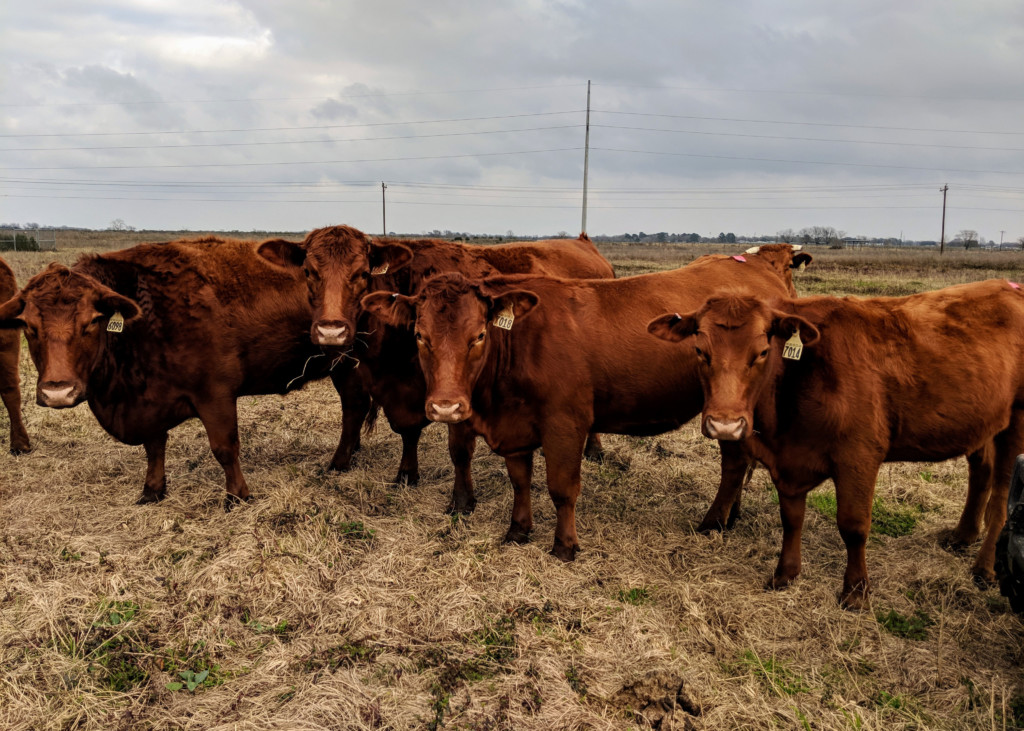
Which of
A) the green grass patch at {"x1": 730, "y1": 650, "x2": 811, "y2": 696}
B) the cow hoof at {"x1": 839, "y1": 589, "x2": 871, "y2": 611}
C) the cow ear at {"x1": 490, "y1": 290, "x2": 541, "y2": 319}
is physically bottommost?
the green grass patch at {"x1": 730, "y1": 650, "x2": 811, "y2": 696}

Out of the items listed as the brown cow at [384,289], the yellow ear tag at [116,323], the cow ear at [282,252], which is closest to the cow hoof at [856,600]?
the brown cow at [384,289]

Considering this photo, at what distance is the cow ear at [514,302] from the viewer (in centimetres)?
484

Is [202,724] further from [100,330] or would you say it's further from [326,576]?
[100,330]

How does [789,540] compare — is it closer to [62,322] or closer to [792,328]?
[792,328]

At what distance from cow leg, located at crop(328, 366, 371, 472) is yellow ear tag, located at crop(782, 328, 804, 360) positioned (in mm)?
4297

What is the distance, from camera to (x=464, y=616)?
4.27 m

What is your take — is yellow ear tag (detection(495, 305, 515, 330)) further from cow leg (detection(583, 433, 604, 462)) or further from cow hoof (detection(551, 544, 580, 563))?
cow leg (detection(583, 433, 604, 462))

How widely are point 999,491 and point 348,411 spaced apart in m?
5.78

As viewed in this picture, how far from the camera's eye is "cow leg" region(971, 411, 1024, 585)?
489 cm

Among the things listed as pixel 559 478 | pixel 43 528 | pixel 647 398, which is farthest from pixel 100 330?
pixel 647 398

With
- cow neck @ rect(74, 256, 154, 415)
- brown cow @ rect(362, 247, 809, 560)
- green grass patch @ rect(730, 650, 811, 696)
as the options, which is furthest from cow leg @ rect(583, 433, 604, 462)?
cow neck @ rect(74, 256, 154, 415)

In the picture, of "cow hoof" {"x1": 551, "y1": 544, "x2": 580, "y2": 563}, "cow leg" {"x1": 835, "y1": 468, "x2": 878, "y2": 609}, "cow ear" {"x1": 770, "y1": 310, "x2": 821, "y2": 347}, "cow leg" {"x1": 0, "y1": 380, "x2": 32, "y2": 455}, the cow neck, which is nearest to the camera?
"cow ear" {"x1": 770, "y1": 310, "x2": 821, "y2": 347}

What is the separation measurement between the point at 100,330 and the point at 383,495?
8.94 ft

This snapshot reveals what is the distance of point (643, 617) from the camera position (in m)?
4.30
